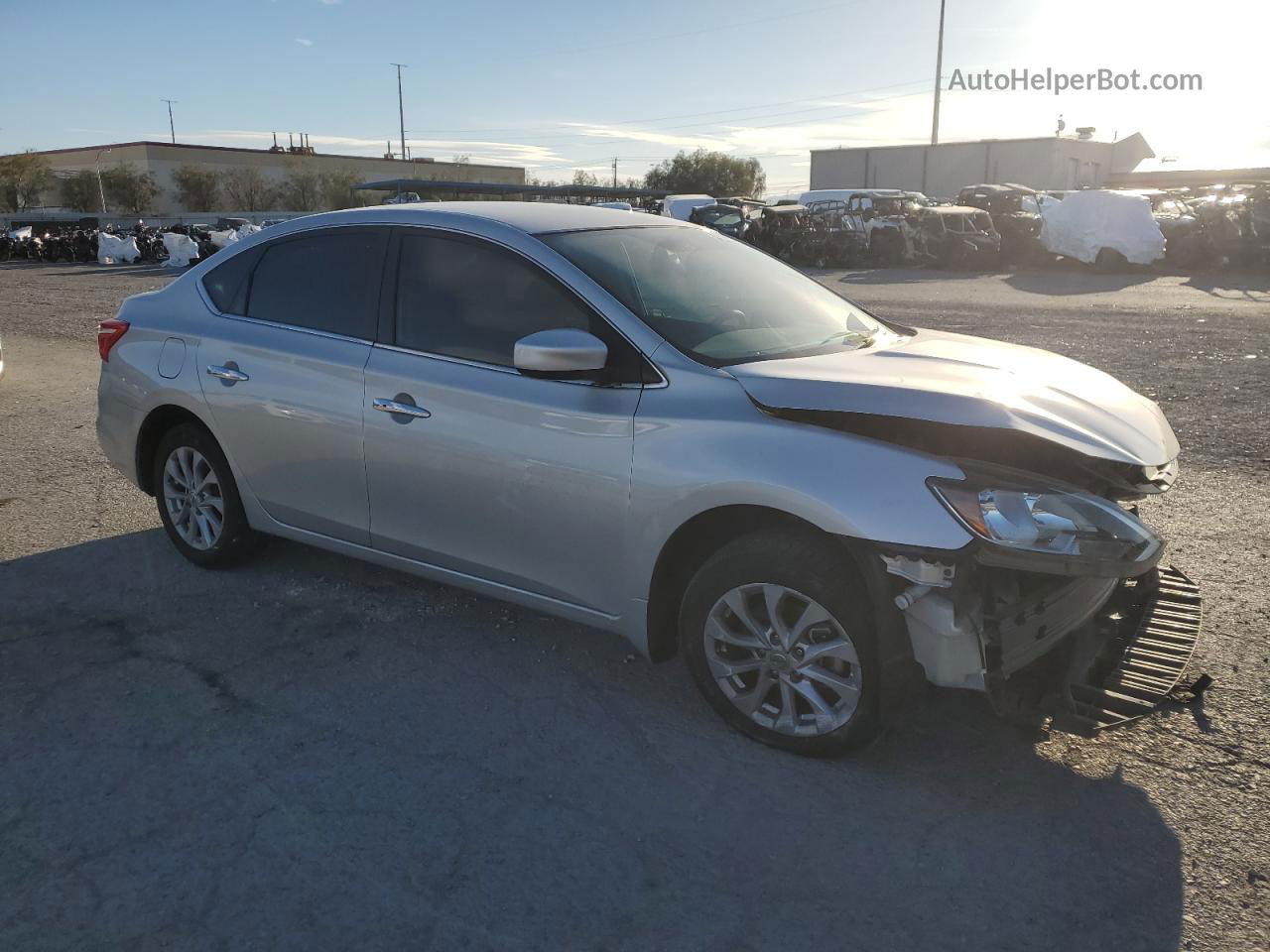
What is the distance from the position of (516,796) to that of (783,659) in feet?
3.03

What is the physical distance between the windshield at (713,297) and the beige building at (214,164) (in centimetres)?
8341

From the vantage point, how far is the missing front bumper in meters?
3.12

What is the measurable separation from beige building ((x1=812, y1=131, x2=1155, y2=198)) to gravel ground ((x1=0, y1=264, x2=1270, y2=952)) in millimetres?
70613

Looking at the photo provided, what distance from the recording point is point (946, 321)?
570 inches

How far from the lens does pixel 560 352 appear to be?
3297mm

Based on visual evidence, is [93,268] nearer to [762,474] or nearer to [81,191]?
[762,474]

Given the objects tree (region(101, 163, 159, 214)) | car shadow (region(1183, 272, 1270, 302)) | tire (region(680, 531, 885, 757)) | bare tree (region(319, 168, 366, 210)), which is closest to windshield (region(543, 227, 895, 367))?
tire (region(680, 531, 885, 757))

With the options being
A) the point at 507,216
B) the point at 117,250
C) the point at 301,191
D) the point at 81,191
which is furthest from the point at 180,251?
the point at 81,191

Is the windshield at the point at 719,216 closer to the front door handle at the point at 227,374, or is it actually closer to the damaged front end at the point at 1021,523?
the front door handle at the point at 227,374

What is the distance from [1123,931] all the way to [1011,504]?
1.12 metres

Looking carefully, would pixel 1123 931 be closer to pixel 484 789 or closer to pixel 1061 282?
pixel 484 789

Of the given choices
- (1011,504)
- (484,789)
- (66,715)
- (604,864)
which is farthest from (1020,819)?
(66,715)

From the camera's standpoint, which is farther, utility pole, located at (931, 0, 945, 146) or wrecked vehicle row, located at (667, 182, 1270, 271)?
utility pole, located at (931, 0, 945, 146)

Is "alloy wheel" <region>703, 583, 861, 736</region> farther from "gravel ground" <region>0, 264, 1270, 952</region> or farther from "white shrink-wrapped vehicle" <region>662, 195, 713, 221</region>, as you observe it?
"white shrink-wrapped vehicle" <region>662, 195, 713, 221</region>
